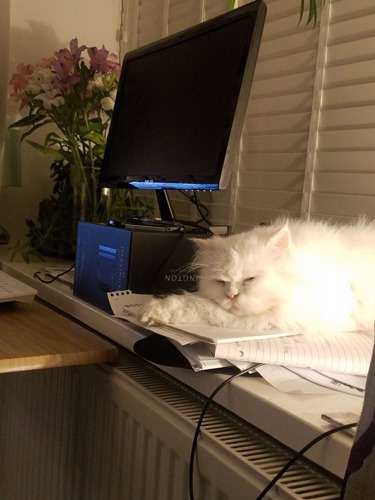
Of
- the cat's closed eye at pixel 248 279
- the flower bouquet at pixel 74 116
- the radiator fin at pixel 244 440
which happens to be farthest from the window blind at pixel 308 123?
the radiator fin at pixel 244 440

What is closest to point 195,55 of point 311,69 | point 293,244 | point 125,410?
point 311,69

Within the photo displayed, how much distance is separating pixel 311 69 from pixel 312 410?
95cm

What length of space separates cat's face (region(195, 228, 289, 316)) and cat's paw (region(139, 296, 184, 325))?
6cm

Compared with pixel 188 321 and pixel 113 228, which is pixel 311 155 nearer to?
pixel 113 228

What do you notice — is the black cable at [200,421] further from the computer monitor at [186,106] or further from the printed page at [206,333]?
the computer monitor at [186,106]

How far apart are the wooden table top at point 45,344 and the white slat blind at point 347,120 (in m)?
0.64

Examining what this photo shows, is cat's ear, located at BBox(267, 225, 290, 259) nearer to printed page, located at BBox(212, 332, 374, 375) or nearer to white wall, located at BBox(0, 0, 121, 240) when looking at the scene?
printed page, located at BBox(212, 332, 374, 375)

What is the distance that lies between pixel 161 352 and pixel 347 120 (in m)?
0.75

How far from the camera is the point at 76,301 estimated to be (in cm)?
109

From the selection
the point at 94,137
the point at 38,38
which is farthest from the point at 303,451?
the point at 38,38

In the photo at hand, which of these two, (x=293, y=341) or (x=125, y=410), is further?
(x=125, y=410)

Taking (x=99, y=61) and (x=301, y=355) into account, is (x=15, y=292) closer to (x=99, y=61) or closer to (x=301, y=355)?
(x=301, y=355)

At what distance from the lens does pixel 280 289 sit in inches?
30.2

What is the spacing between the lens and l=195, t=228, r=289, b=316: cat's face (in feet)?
2.53
